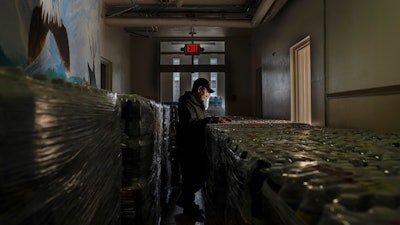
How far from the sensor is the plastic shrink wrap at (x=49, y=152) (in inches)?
14.7

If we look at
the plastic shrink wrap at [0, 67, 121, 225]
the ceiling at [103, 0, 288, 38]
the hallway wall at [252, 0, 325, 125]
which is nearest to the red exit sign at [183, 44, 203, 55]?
the ceiling at [103, 0, 288, 38]

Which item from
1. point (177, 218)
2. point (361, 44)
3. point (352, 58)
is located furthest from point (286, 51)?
point (177, 218)

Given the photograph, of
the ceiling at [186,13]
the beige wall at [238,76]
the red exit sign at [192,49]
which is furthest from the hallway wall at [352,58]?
the beige wall at [238,76]

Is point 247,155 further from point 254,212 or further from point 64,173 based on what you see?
point 64,173

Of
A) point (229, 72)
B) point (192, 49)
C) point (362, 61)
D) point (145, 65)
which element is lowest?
point (362, 61)

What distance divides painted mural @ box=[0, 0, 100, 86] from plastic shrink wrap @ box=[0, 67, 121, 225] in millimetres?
877

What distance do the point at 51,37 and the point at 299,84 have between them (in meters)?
2.94

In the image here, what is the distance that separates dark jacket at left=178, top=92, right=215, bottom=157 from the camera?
3121 millimetres

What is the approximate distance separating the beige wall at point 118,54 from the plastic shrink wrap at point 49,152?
437 centimetres

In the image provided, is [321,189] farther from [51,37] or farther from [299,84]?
[299,84]

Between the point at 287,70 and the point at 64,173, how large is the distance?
370 cm

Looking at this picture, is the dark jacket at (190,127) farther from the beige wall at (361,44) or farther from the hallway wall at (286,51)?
the beige wall at (361,44)

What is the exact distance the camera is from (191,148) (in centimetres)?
318

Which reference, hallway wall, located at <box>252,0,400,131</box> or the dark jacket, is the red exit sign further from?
the dark jacket
